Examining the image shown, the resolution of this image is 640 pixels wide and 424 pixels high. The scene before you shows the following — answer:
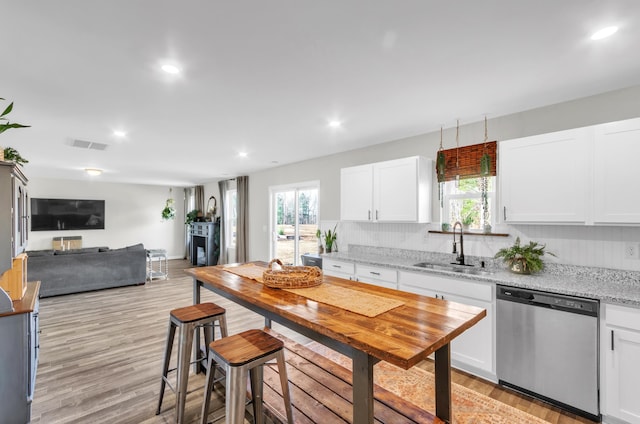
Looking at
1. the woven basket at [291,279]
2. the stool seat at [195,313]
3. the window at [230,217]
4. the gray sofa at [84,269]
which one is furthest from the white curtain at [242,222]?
the woven basket at [291,279]

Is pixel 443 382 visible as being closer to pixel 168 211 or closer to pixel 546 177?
pixel 546 177

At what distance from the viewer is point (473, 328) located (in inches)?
105

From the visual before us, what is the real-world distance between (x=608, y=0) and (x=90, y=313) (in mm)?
6081

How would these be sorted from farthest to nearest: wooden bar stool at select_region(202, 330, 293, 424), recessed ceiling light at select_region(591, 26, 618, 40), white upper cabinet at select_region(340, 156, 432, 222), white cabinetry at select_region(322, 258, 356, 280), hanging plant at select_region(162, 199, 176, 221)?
1. hanging plant at select_region(162, 199, 176, 221)
2. white cabinetry at select_region(322, 258, 356, 280)
3. white upper cabinet at select_region(340, 156, 432, 222)
4. recessed ceiling light at select_region(591, 26, 618, 40)
5. wooden bar stool at select_region(202, 330, 293, 424)

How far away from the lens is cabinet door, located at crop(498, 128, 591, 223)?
2379 millimetres

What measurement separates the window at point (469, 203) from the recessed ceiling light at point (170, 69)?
9.65 ft

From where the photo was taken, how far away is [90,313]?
14.4 ft

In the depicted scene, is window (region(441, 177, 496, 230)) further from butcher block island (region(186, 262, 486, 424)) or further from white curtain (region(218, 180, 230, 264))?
white curtain (region(218, 180, 230, 264))

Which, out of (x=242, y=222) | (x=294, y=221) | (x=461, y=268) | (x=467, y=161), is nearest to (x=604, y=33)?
(x=467, y=161)

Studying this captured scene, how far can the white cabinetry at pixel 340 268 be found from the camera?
3.74 m

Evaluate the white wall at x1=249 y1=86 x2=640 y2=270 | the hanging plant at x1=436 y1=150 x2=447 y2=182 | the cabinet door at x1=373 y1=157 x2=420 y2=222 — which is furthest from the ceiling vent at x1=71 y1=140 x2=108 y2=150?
the hanging plant at x1=436 y1=150 x2=447 y2=182

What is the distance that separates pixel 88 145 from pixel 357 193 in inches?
150

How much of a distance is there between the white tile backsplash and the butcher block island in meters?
1.78

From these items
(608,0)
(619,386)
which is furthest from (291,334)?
A: (608,0)
